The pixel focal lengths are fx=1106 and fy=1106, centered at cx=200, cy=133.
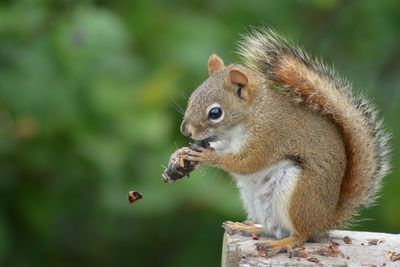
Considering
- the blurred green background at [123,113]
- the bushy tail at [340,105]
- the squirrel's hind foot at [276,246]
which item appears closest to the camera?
the squirrel's hind foot at [276,246]

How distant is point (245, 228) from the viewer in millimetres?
3170

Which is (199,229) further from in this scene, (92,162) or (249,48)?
(249,48)

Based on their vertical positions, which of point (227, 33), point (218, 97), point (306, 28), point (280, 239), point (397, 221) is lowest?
point (280, 239)

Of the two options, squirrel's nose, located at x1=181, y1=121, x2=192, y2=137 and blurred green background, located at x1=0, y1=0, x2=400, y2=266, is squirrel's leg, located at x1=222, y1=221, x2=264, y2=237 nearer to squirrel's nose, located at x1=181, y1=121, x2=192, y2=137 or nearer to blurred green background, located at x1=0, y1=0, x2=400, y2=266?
squirrel's nose, located at x1=181, y1=121, x2=192, y2=137

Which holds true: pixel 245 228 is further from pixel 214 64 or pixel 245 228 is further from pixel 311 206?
pixel 214 64

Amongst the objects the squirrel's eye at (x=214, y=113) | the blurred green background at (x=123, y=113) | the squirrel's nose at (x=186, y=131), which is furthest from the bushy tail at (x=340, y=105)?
the blurred green background at (x=123, y=113)

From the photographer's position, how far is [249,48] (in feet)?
10.8

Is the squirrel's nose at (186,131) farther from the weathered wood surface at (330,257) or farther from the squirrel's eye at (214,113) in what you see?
the weathered wood surface at (330,257)

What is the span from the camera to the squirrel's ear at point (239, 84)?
3.31m

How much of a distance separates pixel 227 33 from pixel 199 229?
916 millimetres

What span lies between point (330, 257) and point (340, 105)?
559 millimetres

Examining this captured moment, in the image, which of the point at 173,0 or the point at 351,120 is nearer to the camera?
the point at 351,120

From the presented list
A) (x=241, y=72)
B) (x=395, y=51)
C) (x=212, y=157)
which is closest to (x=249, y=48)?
(x=241, y=72)

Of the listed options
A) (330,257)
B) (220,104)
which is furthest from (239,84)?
(330,257)
